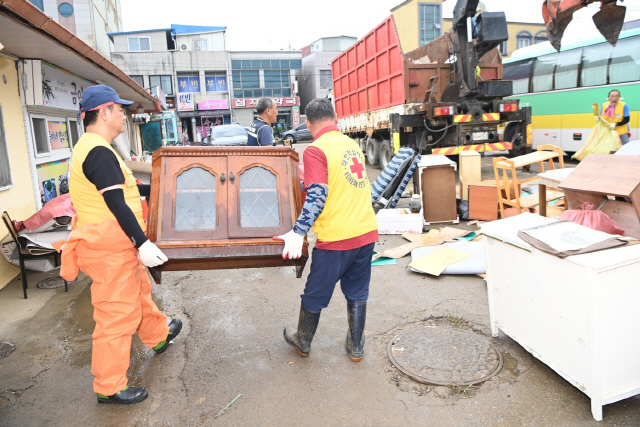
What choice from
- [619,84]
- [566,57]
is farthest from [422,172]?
[566,57]

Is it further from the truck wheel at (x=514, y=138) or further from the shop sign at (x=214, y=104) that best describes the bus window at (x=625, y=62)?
the shop sign at (x=214, y=104)

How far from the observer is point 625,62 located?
9984 mm

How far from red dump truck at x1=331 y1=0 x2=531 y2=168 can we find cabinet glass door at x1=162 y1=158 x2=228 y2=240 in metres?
7.62

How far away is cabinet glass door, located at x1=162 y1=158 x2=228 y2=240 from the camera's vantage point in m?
2.43

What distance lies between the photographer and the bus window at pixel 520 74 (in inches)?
513

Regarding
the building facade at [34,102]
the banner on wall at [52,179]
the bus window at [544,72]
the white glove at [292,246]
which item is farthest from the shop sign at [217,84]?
the white glove at [292,246]

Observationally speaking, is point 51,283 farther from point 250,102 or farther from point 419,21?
point 250,102

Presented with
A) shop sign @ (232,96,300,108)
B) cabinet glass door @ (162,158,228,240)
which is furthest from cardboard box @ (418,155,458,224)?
shop sign @ (232,96,300,108)

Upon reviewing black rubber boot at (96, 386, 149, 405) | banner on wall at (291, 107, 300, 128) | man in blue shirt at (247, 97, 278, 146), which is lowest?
black rubber boot at (96, 386, 149, 405)

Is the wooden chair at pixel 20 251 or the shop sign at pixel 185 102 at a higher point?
the shop sign at pixel 185 102

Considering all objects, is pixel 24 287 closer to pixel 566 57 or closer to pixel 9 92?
pixel 9 92

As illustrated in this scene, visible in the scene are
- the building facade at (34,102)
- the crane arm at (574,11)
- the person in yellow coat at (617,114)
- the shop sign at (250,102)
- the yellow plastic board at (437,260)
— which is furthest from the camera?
the shop sign at (250,102)

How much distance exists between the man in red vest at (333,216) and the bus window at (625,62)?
33.3ft

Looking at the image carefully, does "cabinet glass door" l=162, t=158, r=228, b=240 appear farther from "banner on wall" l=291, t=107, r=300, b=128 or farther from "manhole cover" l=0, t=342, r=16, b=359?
"banner on wall" l=291, t=107, r=300, b=128
